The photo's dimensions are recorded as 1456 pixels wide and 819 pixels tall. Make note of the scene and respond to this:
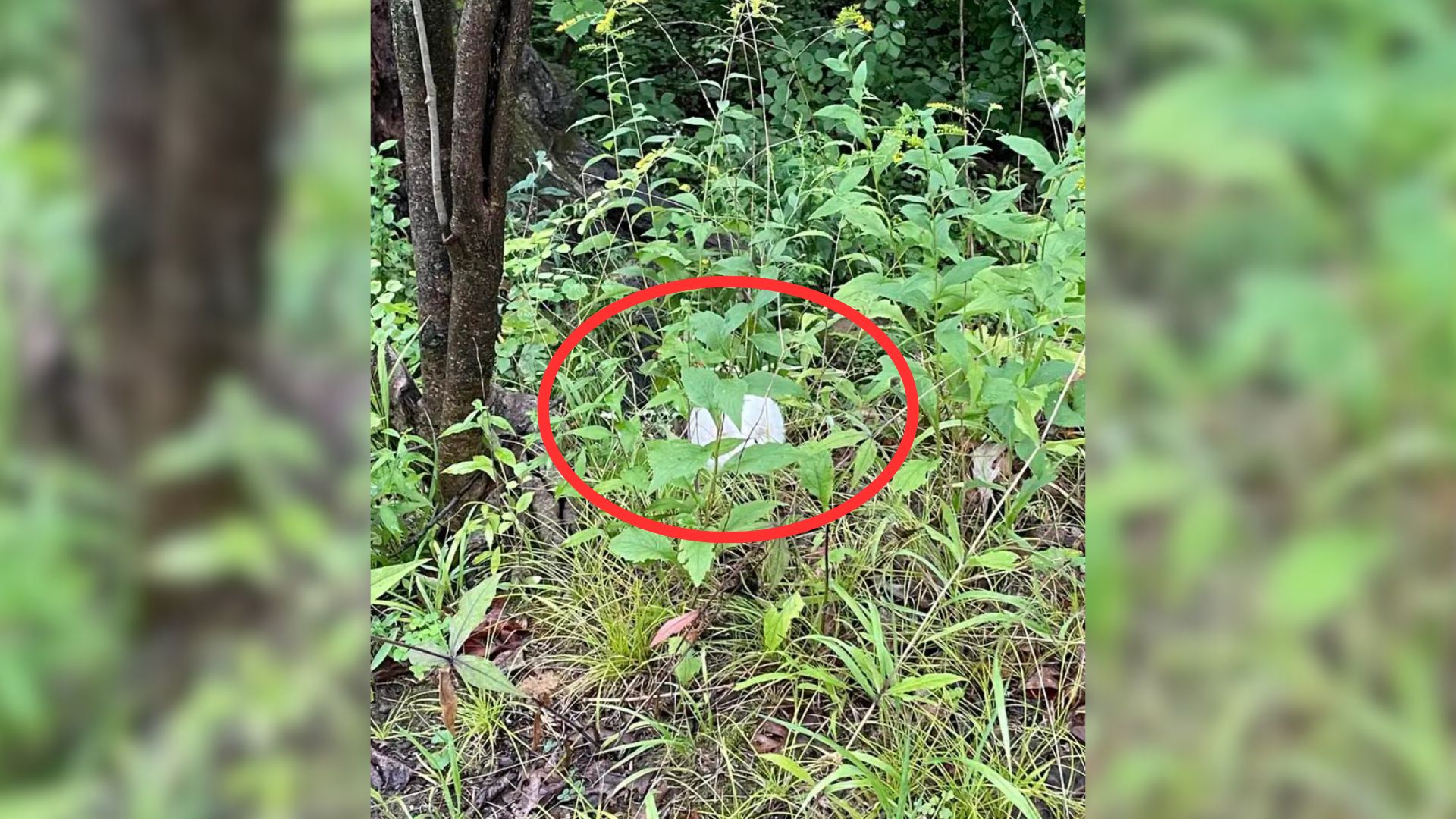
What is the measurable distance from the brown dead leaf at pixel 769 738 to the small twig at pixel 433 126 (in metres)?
0.82

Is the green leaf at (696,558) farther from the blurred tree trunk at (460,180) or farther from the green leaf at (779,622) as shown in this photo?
the blurred tree trunk at (460,180)

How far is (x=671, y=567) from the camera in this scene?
1343mm

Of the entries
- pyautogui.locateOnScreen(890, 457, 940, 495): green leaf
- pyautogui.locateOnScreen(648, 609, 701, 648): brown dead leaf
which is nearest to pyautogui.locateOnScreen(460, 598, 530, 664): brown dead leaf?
pyautogui.locateOnScreen(648, 609, 701, 648): brown dead leaf

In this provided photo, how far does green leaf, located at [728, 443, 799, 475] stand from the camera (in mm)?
1197

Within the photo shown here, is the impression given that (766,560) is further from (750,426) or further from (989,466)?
(989,466)

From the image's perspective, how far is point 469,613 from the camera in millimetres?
1149

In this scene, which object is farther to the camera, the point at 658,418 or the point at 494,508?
the point at 658,418

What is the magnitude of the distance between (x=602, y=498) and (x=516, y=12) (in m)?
0.67
